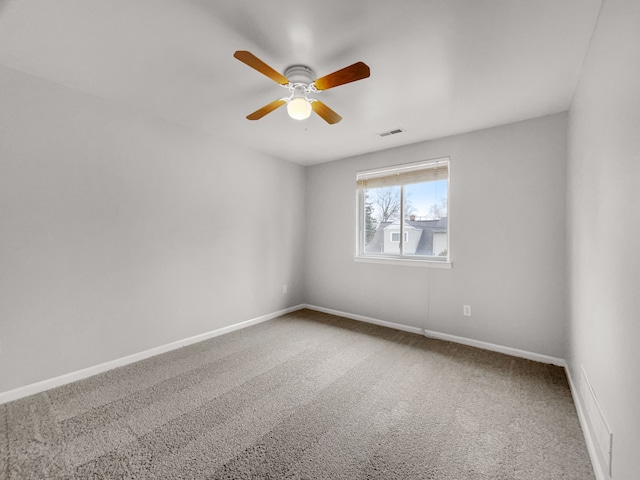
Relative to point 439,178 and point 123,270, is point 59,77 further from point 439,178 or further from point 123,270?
point 439,178

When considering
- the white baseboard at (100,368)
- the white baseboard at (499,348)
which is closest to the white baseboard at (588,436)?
the white baseboard at (499,348)

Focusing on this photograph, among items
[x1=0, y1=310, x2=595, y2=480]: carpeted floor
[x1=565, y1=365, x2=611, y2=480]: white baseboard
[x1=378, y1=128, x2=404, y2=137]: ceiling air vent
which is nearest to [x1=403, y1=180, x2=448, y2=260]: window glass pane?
[x1=378, y1=128, x2=404, y2=137]: ceiling air vent

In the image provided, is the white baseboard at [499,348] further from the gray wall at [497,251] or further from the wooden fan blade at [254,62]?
the wooden fan blade at [254,62]

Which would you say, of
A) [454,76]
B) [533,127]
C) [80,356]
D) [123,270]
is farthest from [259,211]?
[533,127]

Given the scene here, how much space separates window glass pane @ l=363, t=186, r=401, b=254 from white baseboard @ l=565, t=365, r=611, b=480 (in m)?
2.19

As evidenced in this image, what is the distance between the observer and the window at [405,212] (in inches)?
134

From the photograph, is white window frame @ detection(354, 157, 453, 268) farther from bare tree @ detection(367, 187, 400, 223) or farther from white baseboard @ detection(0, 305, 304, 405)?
white baseboard @ detection(0, 305, 304, 405)

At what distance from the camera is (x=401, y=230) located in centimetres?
379

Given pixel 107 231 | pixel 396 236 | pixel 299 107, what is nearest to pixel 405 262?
pixel 396 236

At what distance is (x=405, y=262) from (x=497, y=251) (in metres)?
1.04

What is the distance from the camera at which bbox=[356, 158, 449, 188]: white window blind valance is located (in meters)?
3.37

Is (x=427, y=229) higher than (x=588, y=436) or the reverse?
higher

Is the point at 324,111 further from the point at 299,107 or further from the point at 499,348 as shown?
the point at 499,348

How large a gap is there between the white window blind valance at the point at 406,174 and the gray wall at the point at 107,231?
168cm
